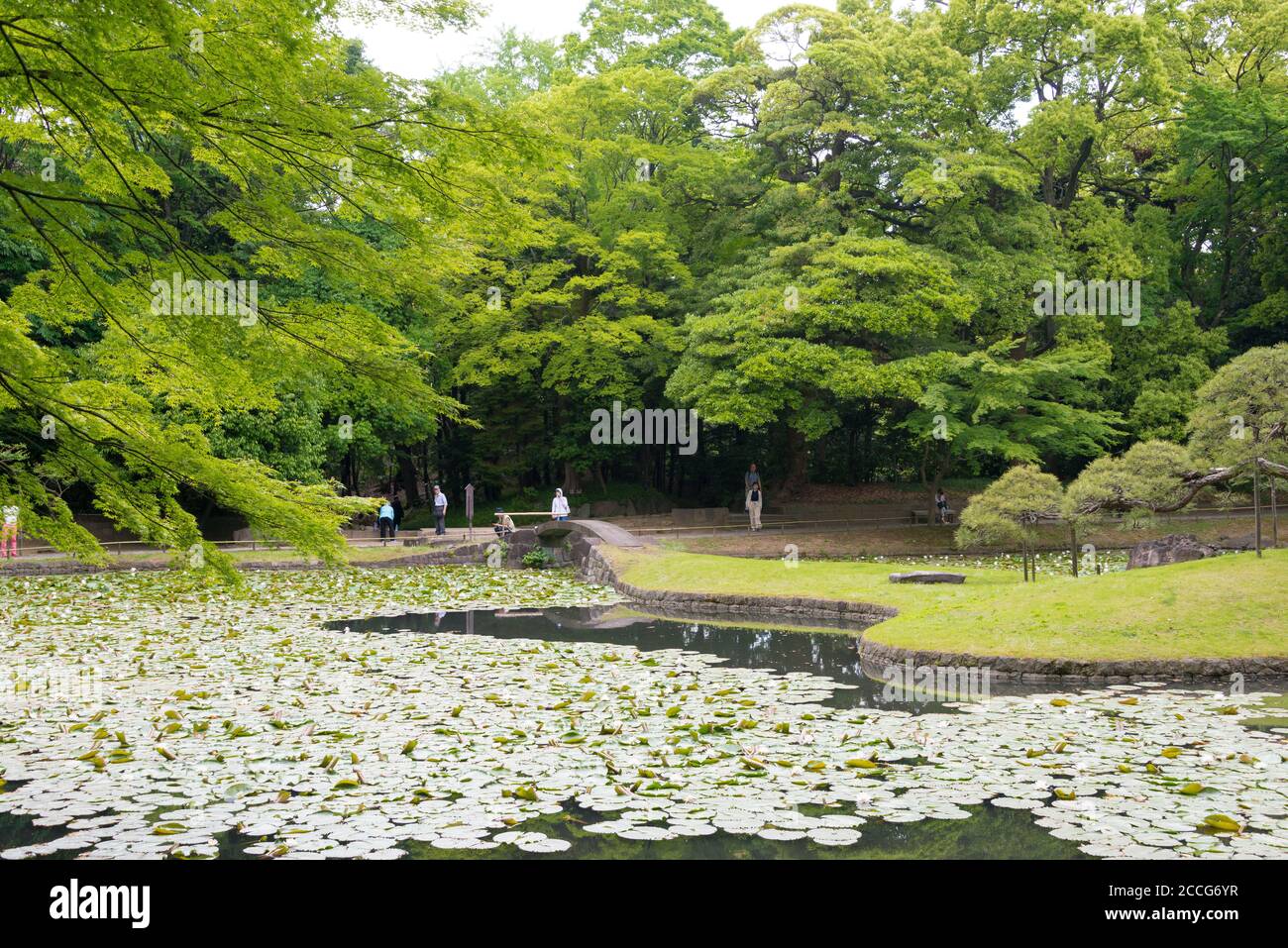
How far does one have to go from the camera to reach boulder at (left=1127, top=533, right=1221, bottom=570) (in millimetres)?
16500

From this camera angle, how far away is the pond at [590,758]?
5.36 m

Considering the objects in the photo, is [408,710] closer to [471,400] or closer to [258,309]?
[258,309]

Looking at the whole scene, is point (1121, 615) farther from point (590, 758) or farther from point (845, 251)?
point (845, 251)

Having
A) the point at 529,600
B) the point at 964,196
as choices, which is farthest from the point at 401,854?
the point at 964,196

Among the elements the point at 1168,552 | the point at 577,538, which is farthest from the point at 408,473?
the point at 1168,552

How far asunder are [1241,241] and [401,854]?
33757 mm

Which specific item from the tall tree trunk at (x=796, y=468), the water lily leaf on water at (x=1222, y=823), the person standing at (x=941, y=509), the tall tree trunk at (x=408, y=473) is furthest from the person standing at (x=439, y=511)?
the water lily leaf on water at (x=1222, y=823)

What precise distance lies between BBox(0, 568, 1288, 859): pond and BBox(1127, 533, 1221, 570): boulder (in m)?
7.82

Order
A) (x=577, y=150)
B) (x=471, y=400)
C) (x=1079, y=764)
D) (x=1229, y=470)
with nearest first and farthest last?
(x=1079, y=764)
(x=1229, y=470)
(x=577, y=150)
(x=471, y=400)

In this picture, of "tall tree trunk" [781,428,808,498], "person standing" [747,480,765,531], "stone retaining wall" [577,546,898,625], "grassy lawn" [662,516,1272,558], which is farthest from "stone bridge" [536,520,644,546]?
"tall tree trunk" [781,428,808,498]

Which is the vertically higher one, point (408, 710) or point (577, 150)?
point (577, 150)

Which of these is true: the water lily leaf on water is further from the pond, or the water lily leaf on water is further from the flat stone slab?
the flat stone slab

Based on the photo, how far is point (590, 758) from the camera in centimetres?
696

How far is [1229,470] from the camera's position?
13914 millimetres
